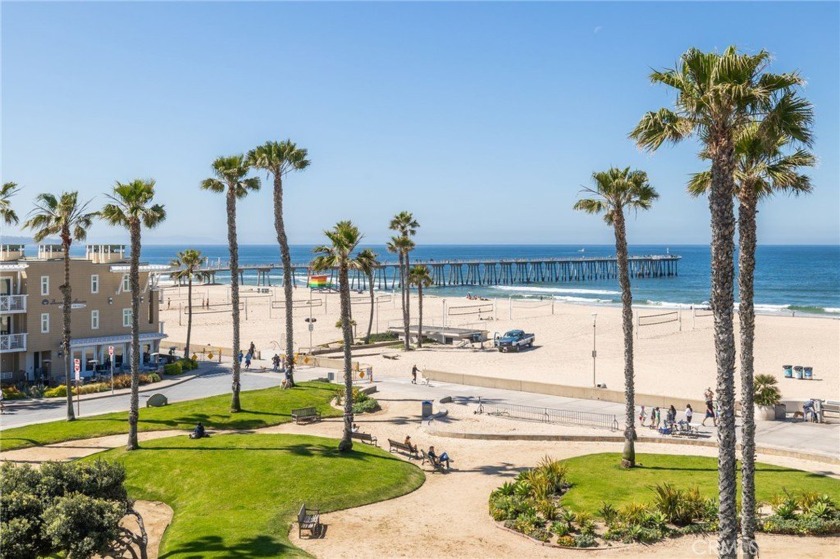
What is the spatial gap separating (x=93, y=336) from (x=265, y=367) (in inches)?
423

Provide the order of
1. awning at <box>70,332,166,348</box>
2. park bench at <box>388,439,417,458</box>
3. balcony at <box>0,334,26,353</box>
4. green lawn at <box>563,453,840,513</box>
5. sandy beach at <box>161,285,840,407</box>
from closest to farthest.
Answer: green lawn at <box>563,453,840,513</box> → park bench at <box>388,439,417,458</box> → balcony at <box>0,334,26,353</box> → awning at <box>70,332,166,348</box> → sandy beach at <box>161,285,840,407</box>

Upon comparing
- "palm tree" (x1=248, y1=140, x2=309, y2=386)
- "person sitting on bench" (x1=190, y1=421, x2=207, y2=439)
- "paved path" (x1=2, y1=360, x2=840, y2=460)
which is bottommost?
"paved path" (x1=2, y1=360, x2=840, y2=460)

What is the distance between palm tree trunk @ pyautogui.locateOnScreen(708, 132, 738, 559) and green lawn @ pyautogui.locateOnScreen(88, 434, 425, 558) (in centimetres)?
955

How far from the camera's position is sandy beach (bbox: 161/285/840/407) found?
139 feet

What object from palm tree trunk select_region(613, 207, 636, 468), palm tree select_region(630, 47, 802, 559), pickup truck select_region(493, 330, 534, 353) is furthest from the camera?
pickup truck select_region(493, 330, 534, 353)

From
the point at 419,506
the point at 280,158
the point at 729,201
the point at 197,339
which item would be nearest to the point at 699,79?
the point at 729,201

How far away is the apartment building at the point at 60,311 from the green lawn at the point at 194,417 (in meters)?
10.2

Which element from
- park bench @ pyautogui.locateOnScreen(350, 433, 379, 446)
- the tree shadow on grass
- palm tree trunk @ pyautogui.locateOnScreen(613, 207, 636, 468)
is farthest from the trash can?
the tree shadow on grass

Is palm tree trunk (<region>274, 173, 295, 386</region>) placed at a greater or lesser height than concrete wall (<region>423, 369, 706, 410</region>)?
greater

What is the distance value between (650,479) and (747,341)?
8575 mm

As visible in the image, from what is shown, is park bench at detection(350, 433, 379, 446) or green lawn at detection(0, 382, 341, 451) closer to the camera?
park bench at detection(350, 433, 379, 446)

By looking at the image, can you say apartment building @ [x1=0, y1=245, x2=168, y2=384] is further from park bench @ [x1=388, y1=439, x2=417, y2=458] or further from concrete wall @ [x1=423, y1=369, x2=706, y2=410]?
park bench @ [x1=388, y1=439, x2=417, y2=458]

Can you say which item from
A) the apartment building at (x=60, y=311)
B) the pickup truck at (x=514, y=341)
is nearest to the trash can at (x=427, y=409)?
the apartment building at (x=60, y=311)

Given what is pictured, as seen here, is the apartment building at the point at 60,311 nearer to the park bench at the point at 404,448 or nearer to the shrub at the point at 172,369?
the shrub at the point at 172,369
